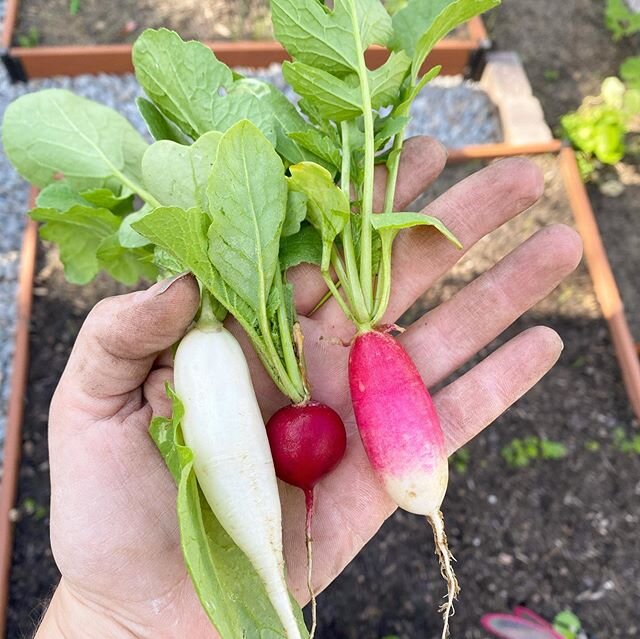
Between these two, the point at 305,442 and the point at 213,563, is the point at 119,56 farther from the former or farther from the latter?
the point at 213,563

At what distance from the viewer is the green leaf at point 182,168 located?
133 centimetres

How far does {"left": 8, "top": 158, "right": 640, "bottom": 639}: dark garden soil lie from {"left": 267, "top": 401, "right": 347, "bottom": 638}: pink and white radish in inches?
29.5

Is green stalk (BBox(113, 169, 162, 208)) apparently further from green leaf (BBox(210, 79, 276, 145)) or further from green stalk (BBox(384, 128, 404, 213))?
green stalk (BBox(384, 128, 404, 213))

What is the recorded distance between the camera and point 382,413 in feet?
4.32

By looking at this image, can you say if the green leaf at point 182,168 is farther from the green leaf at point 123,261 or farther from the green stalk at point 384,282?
the green stalk at point 384,282

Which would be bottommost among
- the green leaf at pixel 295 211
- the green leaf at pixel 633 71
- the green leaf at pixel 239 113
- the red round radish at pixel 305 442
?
the red round radish at pixel 305 442

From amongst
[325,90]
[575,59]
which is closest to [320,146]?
[325,90]

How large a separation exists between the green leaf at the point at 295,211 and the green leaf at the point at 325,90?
0.20 meters

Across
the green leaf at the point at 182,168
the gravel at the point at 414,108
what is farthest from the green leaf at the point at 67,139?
the gravel at the point at 414,108

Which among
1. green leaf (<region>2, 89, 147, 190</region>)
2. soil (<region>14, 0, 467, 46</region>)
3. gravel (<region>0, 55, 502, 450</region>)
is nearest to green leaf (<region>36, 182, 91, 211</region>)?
green leaf (<region>2, 89, 147, 190</region>)

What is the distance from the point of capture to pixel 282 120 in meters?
1.55

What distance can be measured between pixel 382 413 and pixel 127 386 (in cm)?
50

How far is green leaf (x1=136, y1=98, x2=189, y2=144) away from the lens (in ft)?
4.87

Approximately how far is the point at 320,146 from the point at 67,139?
0.58 meters
